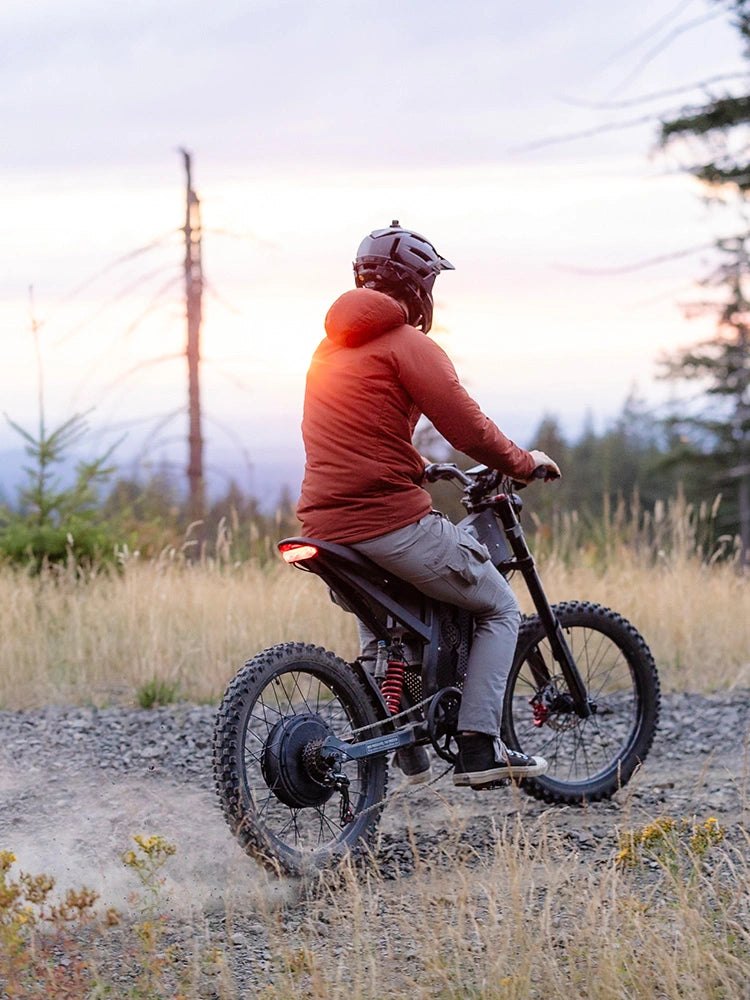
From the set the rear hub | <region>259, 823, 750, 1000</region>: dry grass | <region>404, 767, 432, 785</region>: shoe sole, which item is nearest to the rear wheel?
the rear hub

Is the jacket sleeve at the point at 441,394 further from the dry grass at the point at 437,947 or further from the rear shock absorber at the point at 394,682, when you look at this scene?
the dry grass at the point at 437,947

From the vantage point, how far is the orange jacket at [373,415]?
4.77 meters

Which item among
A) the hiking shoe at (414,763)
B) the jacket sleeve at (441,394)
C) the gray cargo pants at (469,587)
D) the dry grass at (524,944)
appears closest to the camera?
the dry grass at (524,944)

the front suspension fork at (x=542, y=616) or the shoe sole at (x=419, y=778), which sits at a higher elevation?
the front suspension fork at (x=542, y=616)

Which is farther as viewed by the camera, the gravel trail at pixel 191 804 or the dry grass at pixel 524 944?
the gravel trail at pixel 191 804

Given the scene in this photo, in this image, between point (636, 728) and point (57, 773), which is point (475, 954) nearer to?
point (636, 728)

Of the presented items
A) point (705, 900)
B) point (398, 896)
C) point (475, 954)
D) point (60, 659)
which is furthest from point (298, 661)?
point (60, 659)

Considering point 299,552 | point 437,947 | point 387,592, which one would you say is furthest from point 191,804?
point 437,947

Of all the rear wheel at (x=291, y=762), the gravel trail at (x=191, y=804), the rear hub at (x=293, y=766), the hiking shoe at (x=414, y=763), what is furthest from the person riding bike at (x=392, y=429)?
the gravel trail at (x=191, y=804)

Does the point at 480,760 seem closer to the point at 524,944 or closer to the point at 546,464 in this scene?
the point at 546,464

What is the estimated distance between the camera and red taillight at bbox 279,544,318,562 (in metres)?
4.79

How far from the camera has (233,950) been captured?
167 inches

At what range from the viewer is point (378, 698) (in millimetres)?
5078

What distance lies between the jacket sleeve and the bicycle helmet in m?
0.24
